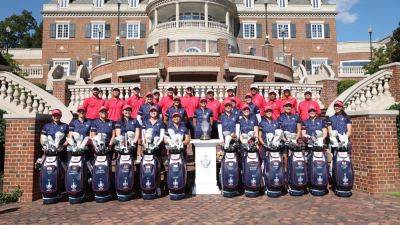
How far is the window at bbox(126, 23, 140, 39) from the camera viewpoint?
42.8m

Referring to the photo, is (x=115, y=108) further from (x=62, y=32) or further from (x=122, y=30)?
(x=62, y=32)

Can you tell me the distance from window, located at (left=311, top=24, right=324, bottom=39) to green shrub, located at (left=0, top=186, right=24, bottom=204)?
42.3 m

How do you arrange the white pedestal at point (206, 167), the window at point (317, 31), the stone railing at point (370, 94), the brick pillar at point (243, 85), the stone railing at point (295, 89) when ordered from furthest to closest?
1. the window at point (317, 31)
2. the stone railing at point (295, 89)
3. the brick pillar at point (243, 85)
4. the stone railing at point (370, 94)
5. the white pedestal at point (206, 167)

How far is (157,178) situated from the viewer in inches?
278

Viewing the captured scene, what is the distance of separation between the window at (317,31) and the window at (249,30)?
7736 mm

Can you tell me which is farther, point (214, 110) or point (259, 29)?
point (259, 29)

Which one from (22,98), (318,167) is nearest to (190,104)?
(318,167)

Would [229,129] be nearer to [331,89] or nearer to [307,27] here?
[331,89]

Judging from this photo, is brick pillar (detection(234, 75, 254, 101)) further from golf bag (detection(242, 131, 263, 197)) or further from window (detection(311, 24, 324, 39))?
window (detection(311, 24, 324, 39))

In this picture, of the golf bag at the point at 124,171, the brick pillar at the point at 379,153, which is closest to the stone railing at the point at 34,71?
the golf bag at the point at 124,171

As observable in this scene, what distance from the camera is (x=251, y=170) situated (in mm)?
7074

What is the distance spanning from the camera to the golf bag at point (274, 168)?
23.0 ft

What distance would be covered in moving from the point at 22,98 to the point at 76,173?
240 inches

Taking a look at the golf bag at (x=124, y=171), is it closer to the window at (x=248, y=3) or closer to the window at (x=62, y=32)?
the window at (x=62, y=32)
